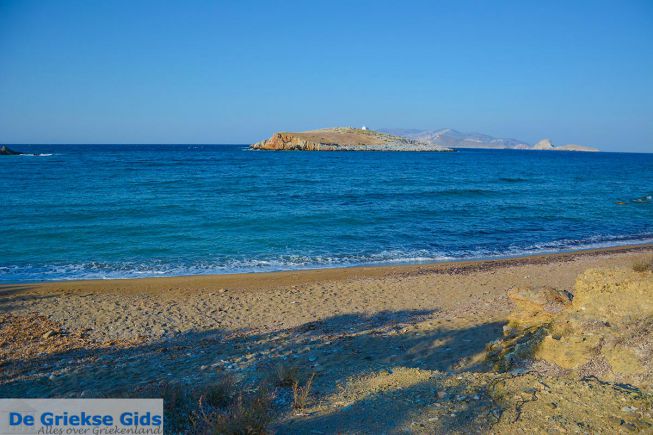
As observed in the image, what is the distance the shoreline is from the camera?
501 inches

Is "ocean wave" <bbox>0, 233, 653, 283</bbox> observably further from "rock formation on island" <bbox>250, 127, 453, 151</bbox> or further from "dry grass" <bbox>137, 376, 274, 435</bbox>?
"rock formation on island" <bbox>250, 127, 453, 151</bbox>

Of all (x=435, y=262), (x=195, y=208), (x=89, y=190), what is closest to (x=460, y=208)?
(x=435, y=262)

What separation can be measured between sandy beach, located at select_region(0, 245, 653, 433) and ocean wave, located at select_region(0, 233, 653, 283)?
0.98 m

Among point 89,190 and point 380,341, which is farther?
point 89,190

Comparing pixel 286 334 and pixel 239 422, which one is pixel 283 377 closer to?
pixel 239 422

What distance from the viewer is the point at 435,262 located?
53.6 feet

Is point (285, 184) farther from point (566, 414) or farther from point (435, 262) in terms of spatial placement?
point (566, 414)

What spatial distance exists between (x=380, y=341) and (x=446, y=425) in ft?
12.4

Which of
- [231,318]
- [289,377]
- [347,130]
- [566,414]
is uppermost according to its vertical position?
[347,130]

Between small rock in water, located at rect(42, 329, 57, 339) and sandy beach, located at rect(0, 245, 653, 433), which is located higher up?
sandy beach, located at rect(0, 245, 653, 433)

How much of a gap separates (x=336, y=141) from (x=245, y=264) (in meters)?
111

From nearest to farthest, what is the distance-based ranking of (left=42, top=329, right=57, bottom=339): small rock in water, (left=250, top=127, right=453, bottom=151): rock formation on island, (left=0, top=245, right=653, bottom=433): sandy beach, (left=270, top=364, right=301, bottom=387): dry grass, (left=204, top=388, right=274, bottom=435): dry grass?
1. (left=204, top=388, right=274, bottom=435): dry grass
2. (left=0, top=245, right=653, bottom=433): sandy beach
3. (left=270, top=364, right=301, bottom=387): dry grass
4. (left=42, top=329, right=57, bottom=339): small rock in water
5. (left=250, top=127, right=453, bottom=151): rock formation on island

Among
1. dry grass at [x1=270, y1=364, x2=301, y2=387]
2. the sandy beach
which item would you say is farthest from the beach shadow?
dry grass at [x1=270, y1=364, x2=301, y2=387]

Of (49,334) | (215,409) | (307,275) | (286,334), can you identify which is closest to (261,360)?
(286,334)
